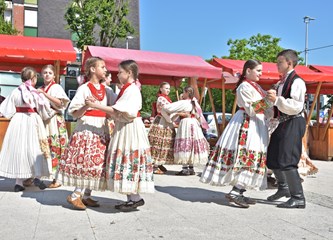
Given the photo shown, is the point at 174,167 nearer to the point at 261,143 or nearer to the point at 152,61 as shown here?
the point at 152,61

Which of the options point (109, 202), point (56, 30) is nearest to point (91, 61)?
point (109, 202)

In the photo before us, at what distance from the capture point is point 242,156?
15.7 ft

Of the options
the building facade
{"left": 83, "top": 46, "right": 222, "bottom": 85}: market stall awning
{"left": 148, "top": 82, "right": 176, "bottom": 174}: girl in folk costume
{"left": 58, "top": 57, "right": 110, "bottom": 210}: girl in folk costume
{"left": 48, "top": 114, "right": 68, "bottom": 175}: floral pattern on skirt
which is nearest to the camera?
{"left": 58, "top": 57, "right": 110, "bottom": 210}: girl in folk costume

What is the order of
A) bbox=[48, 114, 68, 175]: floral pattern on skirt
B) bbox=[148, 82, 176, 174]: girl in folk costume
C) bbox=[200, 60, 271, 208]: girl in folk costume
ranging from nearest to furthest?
bbox=[200, 60, 271, 208]: girl in folk costume → bbox=[48, 114, 68, 175]: floral pattern on skirt → bbox=[148, 82, 176, 174]: girl in folk costume

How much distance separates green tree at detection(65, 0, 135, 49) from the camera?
A: 22.2 meters

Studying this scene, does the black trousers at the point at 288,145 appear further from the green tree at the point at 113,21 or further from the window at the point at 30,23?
the window at the point at 30,23

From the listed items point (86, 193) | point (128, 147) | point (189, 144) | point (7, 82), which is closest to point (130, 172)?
point (128, 147)

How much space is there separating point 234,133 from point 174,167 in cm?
424

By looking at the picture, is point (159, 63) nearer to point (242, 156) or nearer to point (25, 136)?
point (25, 136)

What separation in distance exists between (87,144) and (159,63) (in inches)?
199

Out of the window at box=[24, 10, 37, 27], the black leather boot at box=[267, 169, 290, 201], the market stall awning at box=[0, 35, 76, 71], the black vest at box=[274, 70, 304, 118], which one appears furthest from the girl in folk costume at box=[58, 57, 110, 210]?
the window at box=[24, 10, 37, 27]

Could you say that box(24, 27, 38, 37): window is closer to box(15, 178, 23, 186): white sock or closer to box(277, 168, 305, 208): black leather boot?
box(15, 178, 23, 186): white sock

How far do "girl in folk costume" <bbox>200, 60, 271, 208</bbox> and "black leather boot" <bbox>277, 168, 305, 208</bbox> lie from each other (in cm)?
28

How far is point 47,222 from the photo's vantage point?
4012 millimetres
